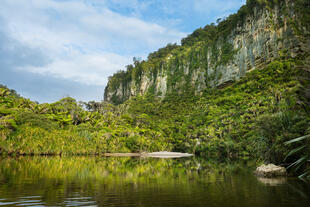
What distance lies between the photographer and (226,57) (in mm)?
86625

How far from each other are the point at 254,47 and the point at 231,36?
1555cm

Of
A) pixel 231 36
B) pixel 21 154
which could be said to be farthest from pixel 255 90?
pixel 21 154

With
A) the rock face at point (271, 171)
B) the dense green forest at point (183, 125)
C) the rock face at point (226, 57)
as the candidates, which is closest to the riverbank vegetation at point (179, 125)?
the dense green forest at point (183, 125)

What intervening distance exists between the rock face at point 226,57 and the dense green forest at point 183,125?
125 inches

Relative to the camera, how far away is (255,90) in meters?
60.5

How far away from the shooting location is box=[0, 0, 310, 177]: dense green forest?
2041 centimetres

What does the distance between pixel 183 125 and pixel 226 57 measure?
1317 inches

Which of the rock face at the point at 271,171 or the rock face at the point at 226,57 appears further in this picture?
the rock face at the point at 226,57

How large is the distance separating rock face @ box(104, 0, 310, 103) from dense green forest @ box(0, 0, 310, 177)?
317 cm

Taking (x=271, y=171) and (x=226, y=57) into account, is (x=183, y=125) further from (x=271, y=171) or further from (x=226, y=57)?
(x=271, y=171)

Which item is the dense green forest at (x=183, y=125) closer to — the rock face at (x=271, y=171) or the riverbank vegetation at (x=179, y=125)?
the riverbank vegetation at (x=179, y=125)

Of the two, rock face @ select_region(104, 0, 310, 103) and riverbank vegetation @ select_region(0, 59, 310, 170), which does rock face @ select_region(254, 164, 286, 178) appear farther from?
rock face @ select_region(104, 0, 310, 103)

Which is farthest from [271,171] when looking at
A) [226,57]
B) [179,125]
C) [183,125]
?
[226,57]

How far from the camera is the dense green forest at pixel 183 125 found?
20409mm
